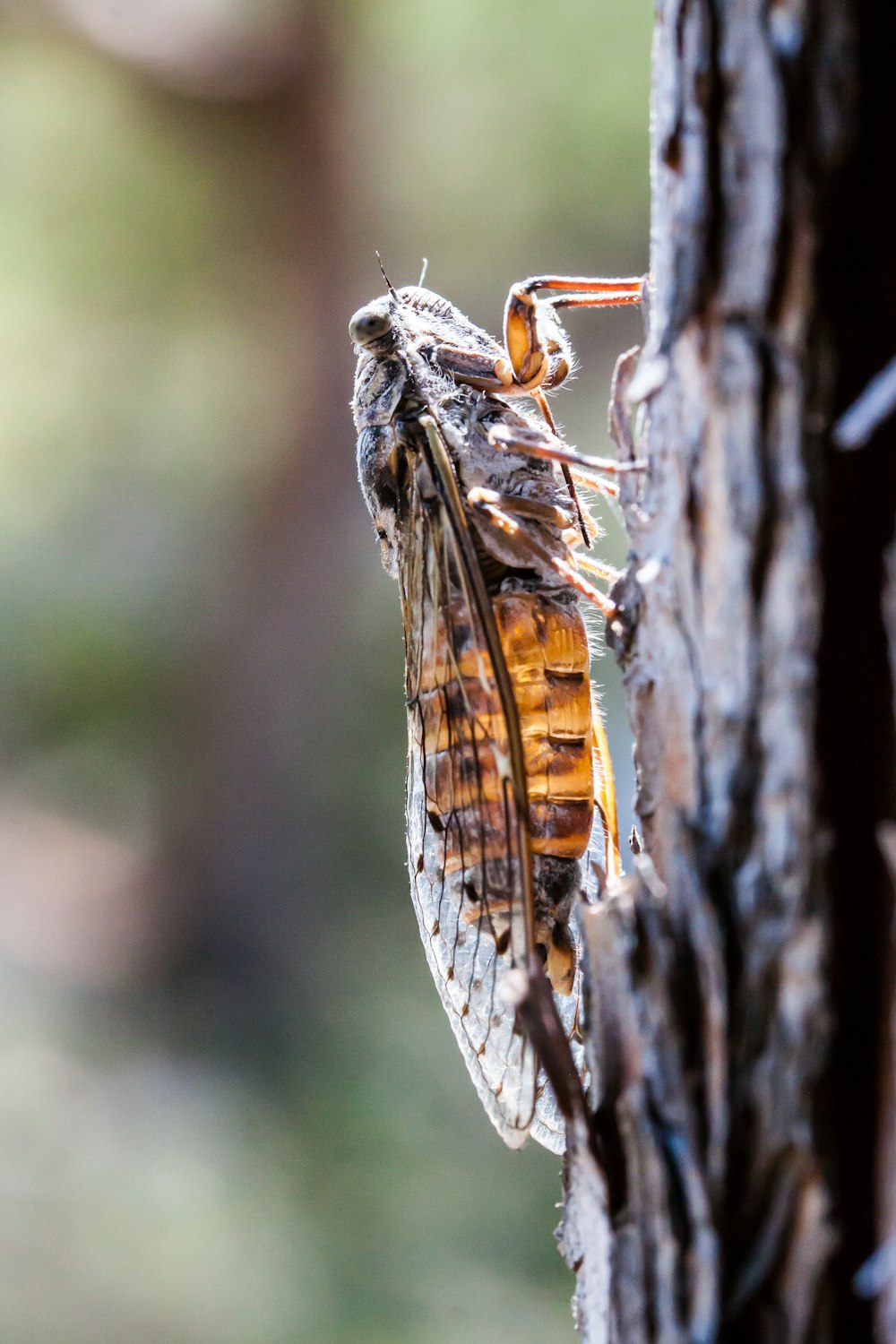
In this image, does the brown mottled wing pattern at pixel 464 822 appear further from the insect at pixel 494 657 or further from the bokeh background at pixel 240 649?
the bokeh background at pixel 240 649

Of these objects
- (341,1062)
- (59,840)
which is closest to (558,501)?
(341,1062)

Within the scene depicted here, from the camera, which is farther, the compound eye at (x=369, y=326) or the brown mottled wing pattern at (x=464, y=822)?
the compound eye at (x=369, y=326)

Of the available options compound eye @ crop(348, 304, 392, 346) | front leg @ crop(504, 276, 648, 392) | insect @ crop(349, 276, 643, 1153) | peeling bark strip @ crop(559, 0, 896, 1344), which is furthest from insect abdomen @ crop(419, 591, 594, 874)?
peeling bark strip @ crop(559, 0, 896, 1344)

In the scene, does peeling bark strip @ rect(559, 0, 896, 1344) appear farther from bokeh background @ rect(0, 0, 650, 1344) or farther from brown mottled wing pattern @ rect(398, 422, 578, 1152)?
bokeh background @ rect(0, 0, 650, 1344)

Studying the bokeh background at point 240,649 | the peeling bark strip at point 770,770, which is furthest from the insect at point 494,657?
the bokeh background at point 240,649

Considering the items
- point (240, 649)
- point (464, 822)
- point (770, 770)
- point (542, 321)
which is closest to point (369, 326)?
point (542, 321)

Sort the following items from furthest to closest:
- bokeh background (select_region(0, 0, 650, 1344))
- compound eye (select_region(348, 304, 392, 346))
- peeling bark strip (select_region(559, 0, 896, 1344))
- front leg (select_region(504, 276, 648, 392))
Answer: bokeh background (select_region(0, 0, 650, 1344)) → compound eye (select_region(348, 304, 392, 346)) → front leg (select_region(504, 276, 648, 392)) → peeling bark strip (select_region(559, 0, 896, 1344))
